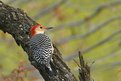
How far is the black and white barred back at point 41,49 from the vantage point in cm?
766

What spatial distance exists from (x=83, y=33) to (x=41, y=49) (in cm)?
1106

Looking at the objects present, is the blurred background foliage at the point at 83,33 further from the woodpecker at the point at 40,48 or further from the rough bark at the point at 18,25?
the rough bark at the point at 18,25

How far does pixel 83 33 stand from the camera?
18.9 m

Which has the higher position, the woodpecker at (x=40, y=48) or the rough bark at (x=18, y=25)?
the rough bark at (x=18, y=25)

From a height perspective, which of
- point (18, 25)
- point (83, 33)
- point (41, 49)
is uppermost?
point (18, 25)

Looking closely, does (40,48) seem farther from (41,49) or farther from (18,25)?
(18,25)

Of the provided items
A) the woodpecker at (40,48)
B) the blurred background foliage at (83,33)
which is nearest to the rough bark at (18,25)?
the woodpecker at (40,48)

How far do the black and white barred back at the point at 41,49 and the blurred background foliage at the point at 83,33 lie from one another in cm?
676

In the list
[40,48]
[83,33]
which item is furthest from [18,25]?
[83,33]

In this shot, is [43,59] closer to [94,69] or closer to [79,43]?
[94,69]

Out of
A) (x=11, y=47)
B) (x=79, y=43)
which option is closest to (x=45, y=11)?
(x=11, y=47)

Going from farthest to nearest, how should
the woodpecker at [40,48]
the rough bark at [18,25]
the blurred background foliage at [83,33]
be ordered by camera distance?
the blurred background foliage at [83,33] < the rough bark at [18,25] < the woodpecker at [40,48]

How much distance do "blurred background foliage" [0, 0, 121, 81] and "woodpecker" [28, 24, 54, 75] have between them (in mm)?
6751


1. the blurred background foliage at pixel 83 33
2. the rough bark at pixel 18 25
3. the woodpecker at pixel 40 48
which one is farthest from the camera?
the blurred background foliage at pixel 83 33
